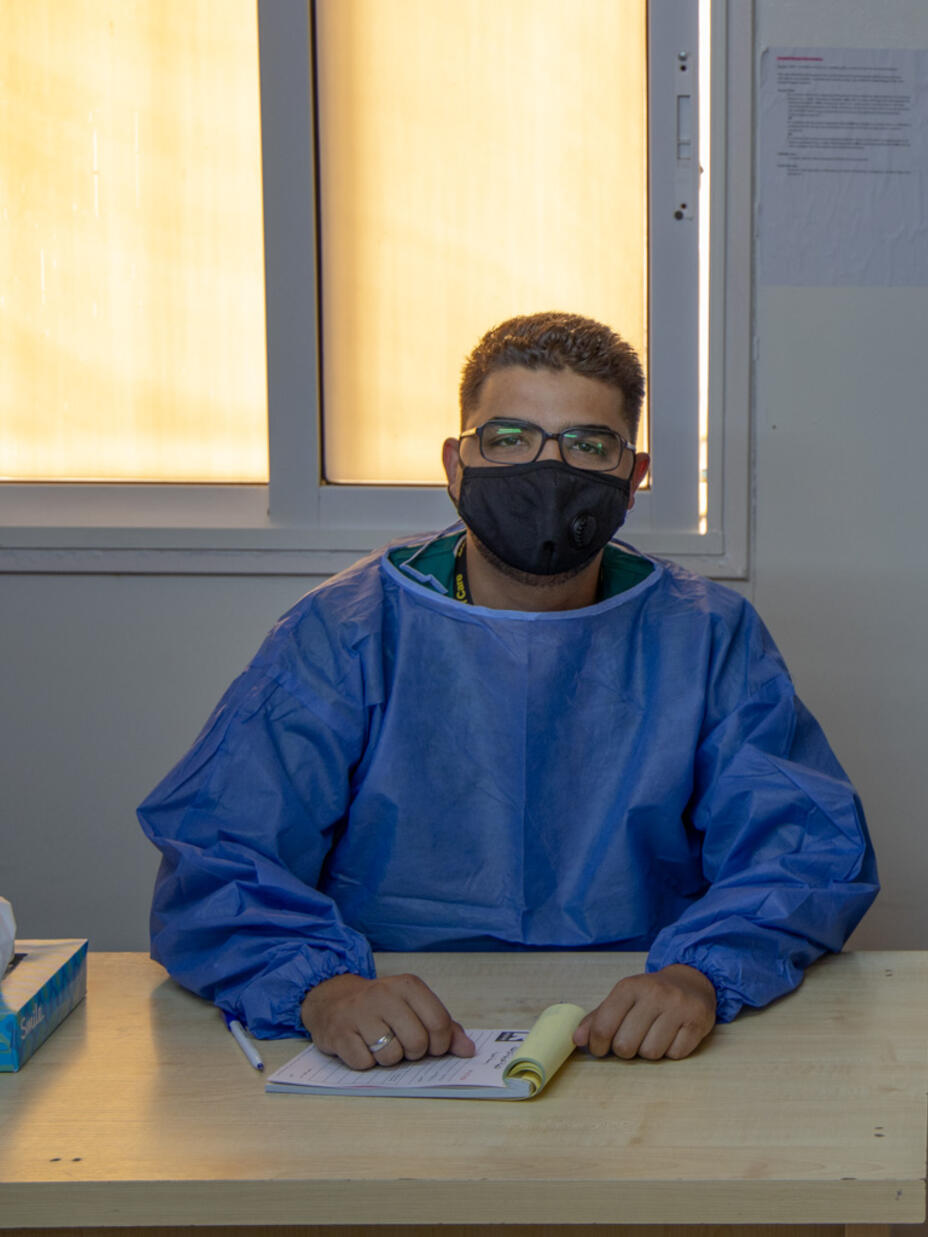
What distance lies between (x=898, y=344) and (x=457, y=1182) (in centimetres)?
172

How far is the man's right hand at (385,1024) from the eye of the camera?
3.50ft

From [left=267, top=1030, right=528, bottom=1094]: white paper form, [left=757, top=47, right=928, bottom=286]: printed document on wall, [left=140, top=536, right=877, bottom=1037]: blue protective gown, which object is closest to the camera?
[left=267, top=1030, right=528, bottom=1094]: white paper form

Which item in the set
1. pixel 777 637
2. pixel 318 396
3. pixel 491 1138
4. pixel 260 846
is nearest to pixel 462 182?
pixel 318 396

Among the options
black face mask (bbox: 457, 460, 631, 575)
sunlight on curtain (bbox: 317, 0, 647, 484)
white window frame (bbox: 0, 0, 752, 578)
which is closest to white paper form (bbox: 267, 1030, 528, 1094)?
black face mask (bbox: 457, 460, 631, 575)

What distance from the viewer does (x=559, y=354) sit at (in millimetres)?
1532

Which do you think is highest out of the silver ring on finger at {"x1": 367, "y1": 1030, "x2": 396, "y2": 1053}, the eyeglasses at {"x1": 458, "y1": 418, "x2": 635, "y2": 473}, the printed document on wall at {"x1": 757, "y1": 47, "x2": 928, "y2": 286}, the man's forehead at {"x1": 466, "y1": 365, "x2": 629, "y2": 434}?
the printed document on wall at {"x1": 757, "y1": 47, "x2": 928, "y2": 286}

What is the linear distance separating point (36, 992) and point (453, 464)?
808 mm

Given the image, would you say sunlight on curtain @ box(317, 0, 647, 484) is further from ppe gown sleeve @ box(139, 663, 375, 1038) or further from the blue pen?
the blue pen

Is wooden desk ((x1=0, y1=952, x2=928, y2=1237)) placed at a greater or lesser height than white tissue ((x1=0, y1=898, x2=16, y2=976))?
lesser

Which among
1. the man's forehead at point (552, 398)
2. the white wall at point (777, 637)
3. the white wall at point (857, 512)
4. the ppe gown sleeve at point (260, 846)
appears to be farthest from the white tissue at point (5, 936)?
the white wall at point (857, 512)

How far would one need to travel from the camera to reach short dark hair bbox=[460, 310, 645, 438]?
1534 millimetres

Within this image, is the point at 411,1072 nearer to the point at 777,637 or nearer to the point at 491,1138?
the point at 491,1138

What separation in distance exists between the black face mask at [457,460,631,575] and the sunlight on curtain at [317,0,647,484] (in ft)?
2.71

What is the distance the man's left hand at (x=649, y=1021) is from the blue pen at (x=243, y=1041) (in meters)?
0.28
